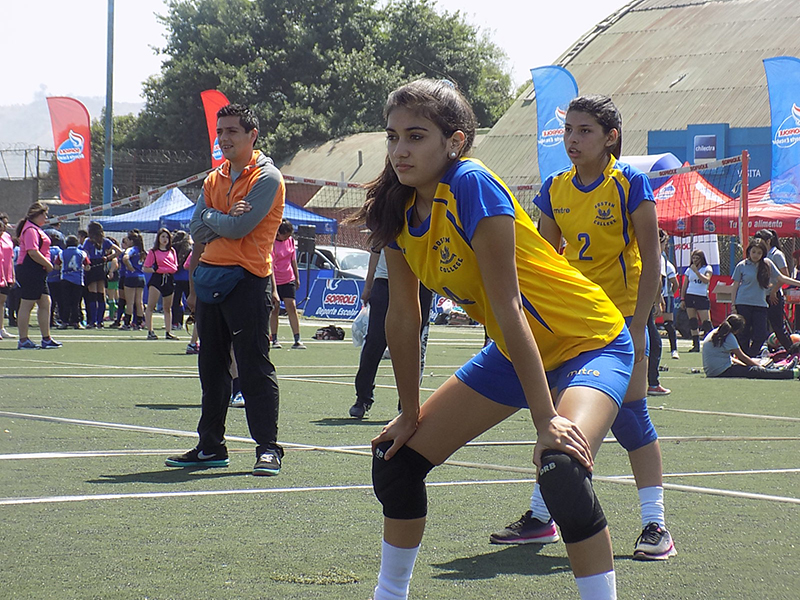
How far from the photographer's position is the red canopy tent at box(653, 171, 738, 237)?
77.2ft

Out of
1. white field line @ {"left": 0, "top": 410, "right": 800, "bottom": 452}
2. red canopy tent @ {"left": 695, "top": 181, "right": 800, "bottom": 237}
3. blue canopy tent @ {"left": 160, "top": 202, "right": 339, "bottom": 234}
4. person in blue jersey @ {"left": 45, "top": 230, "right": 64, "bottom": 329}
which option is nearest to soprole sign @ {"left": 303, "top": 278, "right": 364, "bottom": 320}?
blue canopy tent @ {"left": 160, "top": 202, "right": 339, "bottom": 234}

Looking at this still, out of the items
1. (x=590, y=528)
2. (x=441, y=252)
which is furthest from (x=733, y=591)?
(x=441, y=252)

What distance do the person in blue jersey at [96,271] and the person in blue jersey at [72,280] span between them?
24 cm

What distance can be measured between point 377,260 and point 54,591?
218 inches

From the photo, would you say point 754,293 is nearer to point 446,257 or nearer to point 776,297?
point 776,297

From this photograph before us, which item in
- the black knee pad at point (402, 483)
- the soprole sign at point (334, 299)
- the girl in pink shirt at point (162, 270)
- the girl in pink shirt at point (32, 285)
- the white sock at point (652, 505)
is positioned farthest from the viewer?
the soprole sign at point (334, 299)

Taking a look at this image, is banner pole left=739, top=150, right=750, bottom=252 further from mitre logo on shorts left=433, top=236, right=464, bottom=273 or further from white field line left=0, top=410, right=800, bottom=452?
mitre logo on shorts left=433, top=236, right=464, bottom=273

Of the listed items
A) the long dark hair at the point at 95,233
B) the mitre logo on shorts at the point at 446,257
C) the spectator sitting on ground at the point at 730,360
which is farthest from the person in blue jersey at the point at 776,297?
the mitre logo on shorts at the point at 446,257

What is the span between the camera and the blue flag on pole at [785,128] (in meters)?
20.4

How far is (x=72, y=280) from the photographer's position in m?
22.7

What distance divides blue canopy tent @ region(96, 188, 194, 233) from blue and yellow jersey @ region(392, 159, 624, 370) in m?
27.8

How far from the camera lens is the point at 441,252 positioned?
10.5ft

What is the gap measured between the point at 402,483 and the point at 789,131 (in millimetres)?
18982

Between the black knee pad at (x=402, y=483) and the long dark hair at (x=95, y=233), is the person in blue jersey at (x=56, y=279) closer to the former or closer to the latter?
the long dark hair at (x=95, y=233)
